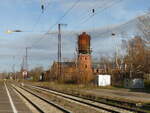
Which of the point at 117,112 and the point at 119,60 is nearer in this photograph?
the point at 117,112

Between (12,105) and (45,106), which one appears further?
(12,105)

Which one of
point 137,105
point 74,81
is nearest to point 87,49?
point 74,81

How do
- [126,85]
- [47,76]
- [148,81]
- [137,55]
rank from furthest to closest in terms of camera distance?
[47,76]
[137,55]
[126,85]
[148,81]

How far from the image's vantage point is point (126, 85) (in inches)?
2891

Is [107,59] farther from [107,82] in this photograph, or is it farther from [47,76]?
[107,82]

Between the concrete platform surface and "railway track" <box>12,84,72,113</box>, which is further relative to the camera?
the concrete platform surface

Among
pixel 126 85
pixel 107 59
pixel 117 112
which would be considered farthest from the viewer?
pixel 107 59

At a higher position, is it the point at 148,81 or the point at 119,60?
the point at 119,60

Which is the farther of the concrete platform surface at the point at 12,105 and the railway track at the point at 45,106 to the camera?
the concrete platform surface at the point at 12,105

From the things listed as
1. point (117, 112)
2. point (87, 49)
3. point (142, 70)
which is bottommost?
point (117, 112)

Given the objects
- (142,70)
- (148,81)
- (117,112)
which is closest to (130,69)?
(142,70)

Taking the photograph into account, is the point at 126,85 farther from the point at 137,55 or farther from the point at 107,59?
the point at 107,59

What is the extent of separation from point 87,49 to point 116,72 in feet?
120

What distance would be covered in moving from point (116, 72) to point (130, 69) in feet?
18.2
